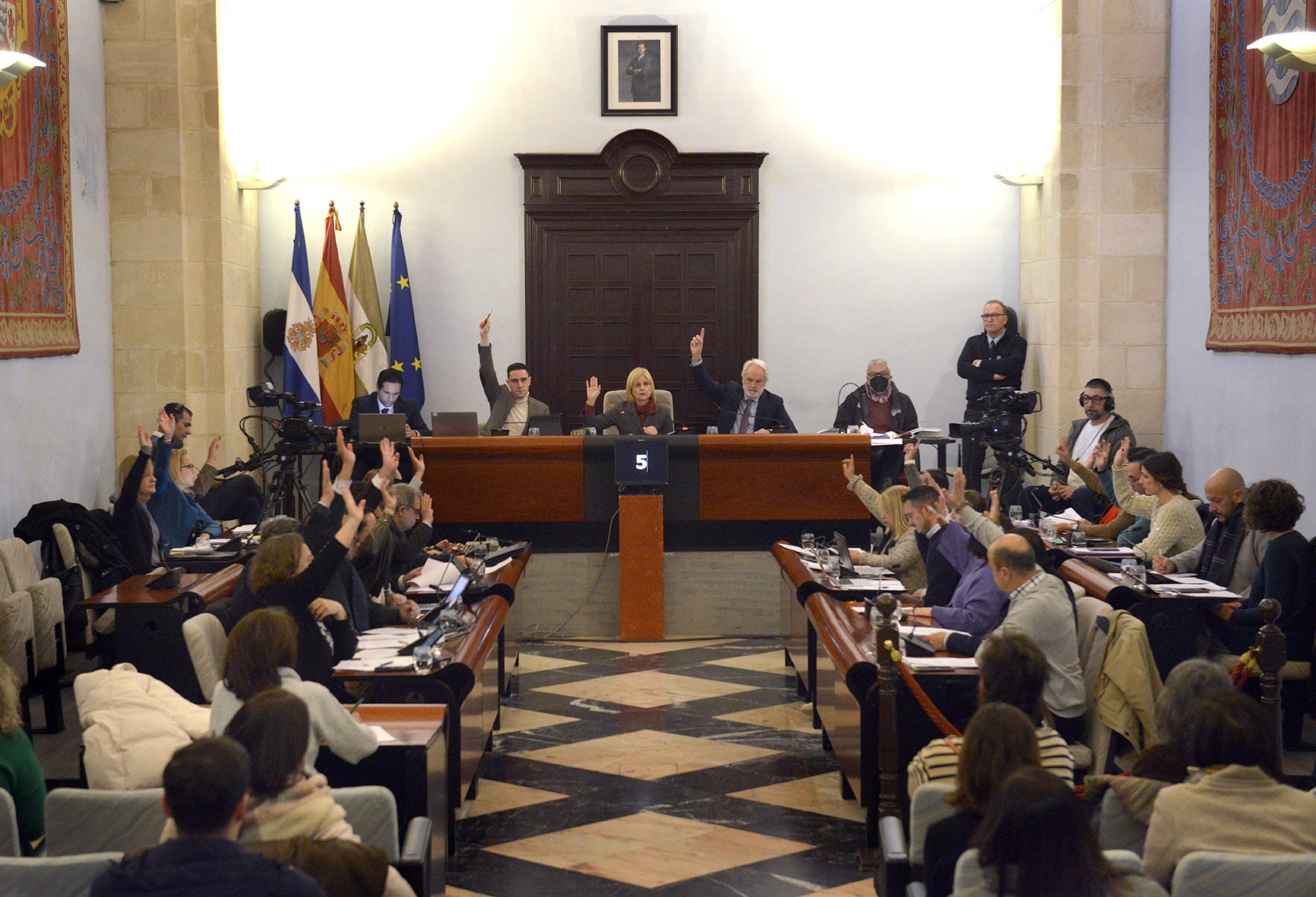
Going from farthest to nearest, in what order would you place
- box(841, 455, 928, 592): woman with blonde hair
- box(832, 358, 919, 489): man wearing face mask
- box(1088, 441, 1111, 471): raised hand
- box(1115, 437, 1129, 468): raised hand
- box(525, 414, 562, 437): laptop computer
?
box(832, 358, 919, 489): man wearing face mask
box(525, 414, 562, 437): laptop computer
box(1088, 441, 1111, 471): raised hand
box(1115, 437, 1129, 468): raised hand
box(841, 455, 928, 592): woman with blonde hair

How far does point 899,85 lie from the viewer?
36.8ft

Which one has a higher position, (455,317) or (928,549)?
(455,317)

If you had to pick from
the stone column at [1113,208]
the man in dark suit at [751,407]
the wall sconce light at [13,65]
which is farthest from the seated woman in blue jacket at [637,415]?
the wall sconce light at [13,65]

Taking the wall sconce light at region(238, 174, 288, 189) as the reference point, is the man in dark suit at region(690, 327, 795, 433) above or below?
below

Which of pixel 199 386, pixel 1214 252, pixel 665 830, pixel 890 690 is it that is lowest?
pixel 665 830

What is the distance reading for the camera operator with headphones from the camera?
8.55 m

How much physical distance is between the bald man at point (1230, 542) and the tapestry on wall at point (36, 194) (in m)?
6.19

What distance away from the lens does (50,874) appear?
2.71 meters

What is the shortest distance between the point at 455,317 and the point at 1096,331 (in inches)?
199

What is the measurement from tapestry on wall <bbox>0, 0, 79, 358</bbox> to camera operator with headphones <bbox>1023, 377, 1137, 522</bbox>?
619cm

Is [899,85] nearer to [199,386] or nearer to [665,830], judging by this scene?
[199,386]

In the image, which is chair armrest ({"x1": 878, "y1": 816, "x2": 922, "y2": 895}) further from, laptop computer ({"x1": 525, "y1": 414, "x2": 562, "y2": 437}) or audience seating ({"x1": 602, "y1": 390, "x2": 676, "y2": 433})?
audience seating ({"x1": 602, "y1": 390, "x2": 676, "y2": 433})

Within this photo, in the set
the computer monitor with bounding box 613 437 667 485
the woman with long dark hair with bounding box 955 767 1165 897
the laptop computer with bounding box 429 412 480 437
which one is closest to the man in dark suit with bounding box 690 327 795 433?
the computer monitor with bounding box 613 437 667 485

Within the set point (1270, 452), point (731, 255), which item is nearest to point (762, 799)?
point (1270, 452)
